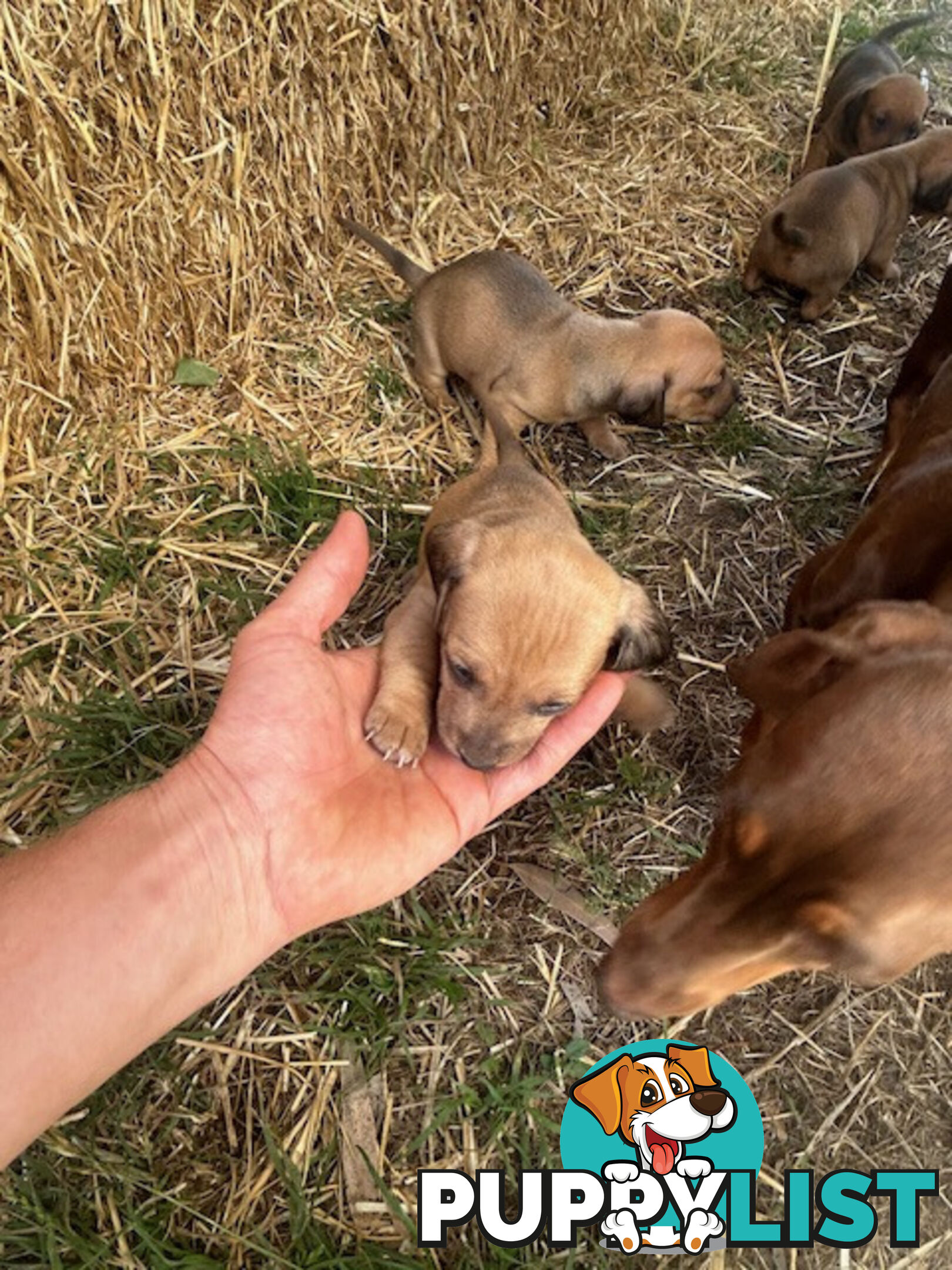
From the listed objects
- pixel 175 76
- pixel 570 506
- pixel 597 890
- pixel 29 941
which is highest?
pixel 175 76

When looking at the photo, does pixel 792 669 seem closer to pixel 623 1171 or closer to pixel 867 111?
pixel 623 1171

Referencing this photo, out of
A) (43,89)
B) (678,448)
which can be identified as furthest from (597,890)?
(43,89)

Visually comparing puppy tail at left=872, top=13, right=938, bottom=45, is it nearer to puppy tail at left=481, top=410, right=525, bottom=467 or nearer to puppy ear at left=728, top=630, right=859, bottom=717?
puppy tail at left=481, top=410, right=525, bottom=467

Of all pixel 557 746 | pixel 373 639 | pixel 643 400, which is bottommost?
pixel 373 639

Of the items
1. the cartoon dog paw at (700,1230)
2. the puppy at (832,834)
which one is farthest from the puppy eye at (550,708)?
→ the cartoon dog paw at (700,1230)

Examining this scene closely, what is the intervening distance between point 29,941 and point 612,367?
9.61ft

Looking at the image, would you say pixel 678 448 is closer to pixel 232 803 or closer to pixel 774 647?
pixel 774 647

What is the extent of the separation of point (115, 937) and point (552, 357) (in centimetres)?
280

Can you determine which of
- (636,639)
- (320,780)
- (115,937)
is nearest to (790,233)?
(636,639)

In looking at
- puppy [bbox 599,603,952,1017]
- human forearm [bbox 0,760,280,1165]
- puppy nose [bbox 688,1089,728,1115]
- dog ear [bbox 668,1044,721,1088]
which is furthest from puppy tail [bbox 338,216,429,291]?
puppy nose [bbox 688,1089,728,1115]

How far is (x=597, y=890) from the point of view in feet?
9.43

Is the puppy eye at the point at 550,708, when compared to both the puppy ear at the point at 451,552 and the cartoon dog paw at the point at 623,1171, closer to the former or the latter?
the puppy ear at the point at 451,552

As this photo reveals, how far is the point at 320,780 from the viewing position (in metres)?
2.32

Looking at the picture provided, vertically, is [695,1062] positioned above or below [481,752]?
below
